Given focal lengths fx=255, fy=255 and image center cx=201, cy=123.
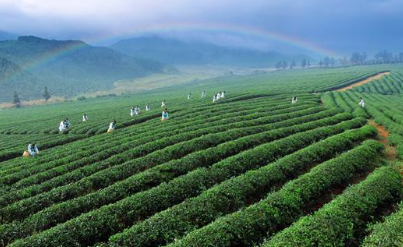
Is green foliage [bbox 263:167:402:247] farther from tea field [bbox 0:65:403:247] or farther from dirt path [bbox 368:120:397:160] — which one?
→ dirt path [bbox 368:120:397:160]

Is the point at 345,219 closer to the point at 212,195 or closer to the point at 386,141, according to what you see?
the point at 212,195

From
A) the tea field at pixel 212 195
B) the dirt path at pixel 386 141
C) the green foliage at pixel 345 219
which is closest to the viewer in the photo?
the green foliage at pixel 345 219

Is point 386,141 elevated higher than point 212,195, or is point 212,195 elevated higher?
point 212,195

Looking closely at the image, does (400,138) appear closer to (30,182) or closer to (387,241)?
(387,241)

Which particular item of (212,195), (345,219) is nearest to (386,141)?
(345,219)

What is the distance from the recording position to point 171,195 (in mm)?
13219

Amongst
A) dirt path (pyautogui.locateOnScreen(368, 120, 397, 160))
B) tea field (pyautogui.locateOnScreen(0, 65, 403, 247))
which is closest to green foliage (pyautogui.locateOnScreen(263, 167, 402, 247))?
tea field (pyautogui.locateOnScreen(0, 65, 403, 247))

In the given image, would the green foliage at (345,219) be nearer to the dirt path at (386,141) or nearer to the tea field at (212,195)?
the tea field at (212,195)

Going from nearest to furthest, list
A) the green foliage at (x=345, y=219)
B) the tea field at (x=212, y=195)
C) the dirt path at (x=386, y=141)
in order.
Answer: the green foliage at (x=345, y=219) → the tea field at (x=212, y=195) → the dirt path at (x=386, y=141)

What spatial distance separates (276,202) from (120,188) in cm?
825

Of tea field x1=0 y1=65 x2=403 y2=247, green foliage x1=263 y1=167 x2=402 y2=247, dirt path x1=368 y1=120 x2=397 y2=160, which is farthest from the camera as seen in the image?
dirt path x1=368 y1=120 x2=397 y2=160

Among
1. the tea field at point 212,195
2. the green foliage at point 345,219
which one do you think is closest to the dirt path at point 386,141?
the tea field at point 212,195

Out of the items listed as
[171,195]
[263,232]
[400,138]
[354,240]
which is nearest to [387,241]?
[354,240]

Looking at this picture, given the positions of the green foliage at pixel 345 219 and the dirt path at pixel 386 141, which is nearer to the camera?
the green foliage at pixel 345 219
